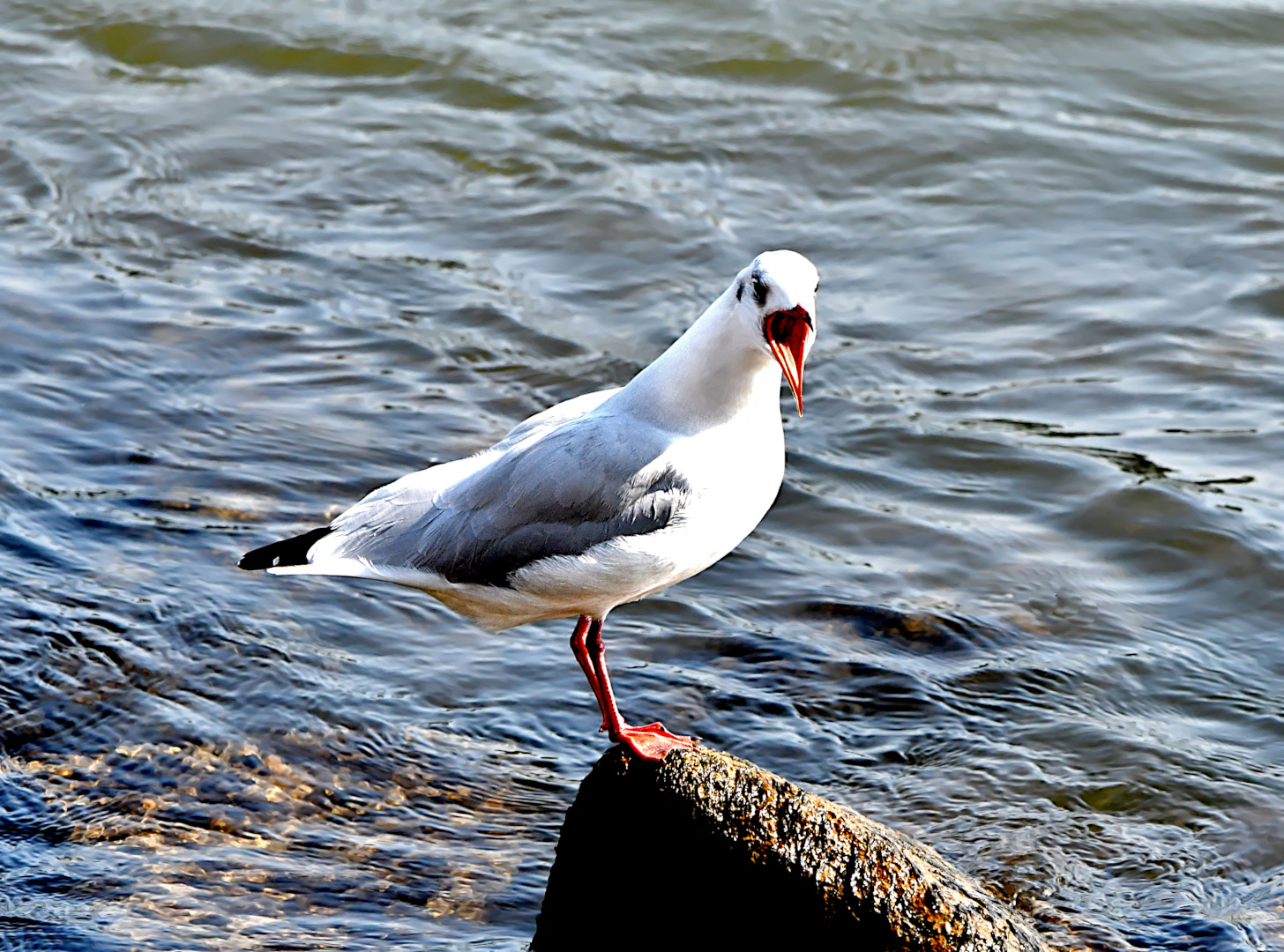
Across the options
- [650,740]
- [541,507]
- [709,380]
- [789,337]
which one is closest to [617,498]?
[541,507]

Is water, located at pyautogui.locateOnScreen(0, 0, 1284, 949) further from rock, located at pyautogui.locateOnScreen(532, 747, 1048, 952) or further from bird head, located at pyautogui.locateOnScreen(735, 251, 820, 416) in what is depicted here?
bird head, located at pyautogui.locateOnScreen(735, 251, 820, 416)

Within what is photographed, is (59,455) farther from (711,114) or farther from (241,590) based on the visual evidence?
(711,114)

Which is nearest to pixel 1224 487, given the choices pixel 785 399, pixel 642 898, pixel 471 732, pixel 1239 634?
pixel 1239 634

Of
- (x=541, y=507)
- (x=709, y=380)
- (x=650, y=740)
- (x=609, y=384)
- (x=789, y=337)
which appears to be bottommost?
(x=650, y=740)

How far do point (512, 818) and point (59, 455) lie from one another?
10.5 feet

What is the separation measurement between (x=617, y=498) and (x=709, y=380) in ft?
1.46

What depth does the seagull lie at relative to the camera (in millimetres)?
4750

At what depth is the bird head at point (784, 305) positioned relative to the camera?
4.52 meters

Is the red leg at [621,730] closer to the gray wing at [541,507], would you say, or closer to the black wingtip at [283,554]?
the gray wing at [541,507]

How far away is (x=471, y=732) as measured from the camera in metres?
5.71

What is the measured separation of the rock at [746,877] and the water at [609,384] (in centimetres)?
42

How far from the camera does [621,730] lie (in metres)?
5.08

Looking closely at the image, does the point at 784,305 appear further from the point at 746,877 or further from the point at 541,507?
the point at 746,877

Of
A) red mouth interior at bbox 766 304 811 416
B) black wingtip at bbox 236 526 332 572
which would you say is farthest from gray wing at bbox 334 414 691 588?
red mouth interior at bbox 766 304 811 416
